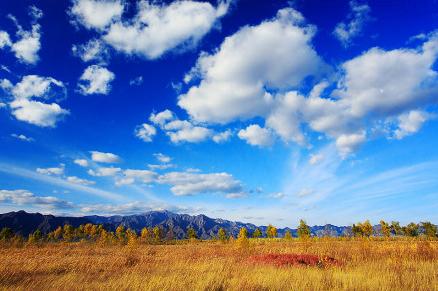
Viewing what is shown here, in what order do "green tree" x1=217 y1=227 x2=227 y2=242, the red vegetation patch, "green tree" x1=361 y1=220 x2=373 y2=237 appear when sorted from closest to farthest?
the red vegetation patch < "green tree" x1=217 y1=227 x2=227 y2=242 < "green tree" x1=361 y1=220 x2=373 y2=237

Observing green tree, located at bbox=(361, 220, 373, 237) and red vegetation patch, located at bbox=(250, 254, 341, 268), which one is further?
green tree, located at bbox=(361, 220, 373, 237)

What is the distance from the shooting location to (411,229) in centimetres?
10038

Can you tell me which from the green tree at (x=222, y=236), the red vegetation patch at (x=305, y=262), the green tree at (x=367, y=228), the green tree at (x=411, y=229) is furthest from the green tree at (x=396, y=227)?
the red vegetation patch at (x=305, y=262)

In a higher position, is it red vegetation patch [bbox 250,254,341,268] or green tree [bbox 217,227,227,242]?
red vegetation patch [bbox 250,254,341,268]

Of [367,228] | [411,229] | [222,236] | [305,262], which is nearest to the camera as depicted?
[305,262]

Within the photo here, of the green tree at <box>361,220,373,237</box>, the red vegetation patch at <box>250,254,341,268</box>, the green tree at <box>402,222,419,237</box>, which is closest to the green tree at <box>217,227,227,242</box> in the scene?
the red vegetation patch at <box>250,254,341,268</box>

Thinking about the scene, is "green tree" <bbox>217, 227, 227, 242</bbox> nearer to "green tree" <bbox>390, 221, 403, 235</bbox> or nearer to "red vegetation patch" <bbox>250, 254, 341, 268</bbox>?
"red vegetation patch" <bbox>250, 254, 341, 268</bbox>

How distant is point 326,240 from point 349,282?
14.5m

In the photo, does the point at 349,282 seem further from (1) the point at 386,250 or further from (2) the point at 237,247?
(2) the point at 237,247

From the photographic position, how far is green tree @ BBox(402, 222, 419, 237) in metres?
99.2

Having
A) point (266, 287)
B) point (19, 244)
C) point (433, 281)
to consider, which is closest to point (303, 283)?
point (266, 287)

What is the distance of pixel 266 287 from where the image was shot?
8023 millimetres

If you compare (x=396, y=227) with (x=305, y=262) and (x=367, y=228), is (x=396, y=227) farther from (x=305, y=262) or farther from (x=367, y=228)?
(x=305, y=262)

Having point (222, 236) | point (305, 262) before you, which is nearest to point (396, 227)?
point (222, 236)
